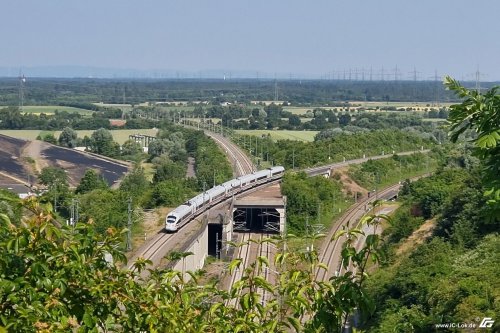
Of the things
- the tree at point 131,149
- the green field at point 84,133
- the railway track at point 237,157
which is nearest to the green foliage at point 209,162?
the railway track at point 237,157

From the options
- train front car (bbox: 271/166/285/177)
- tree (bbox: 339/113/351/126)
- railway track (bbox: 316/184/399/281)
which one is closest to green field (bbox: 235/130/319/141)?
tree (bbox: 339/113/351/126)

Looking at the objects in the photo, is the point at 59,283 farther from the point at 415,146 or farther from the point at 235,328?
the point at 415,146

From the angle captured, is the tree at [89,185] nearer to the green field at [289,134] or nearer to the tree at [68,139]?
the tree at [68,139]

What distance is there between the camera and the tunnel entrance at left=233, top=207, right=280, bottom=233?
53.0m

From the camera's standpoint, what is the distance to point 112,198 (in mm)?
50625

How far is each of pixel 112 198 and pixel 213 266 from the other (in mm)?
10377

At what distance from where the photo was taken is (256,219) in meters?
55.2

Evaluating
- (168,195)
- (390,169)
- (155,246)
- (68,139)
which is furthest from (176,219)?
(68,139)

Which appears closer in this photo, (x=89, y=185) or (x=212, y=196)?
(x=212, y=196)

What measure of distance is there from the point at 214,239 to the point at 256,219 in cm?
630

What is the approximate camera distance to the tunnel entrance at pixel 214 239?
48.8m

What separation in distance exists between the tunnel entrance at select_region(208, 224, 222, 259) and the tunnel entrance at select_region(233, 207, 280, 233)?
3.81 meters

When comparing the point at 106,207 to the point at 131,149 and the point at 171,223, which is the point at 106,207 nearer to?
the point at 171,223

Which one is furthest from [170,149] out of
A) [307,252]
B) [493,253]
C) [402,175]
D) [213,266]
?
[307,252]
